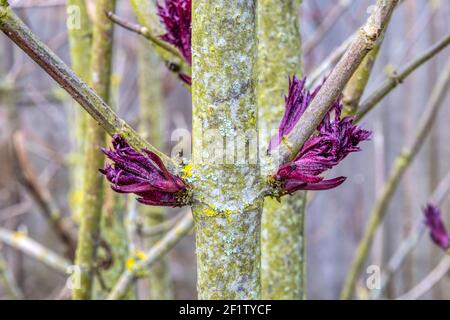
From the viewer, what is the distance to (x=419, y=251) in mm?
2033

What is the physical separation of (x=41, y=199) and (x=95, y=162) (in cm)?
80

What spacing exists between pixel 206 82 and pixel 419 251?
1736mm

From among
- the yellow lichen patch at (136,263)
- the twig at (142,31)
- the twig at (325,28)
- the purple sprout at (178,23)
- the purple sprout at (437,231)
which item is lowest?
the yellow lichen patch at (136,263)

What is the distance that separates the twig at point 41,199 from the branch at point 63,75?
47.7 inches

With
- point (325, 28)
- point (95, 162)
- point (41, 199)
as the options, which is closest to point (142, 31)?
point (95, 162)

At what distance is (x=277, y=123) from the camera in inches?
34.0

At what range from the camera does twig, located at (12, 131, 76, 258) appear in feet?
5.41

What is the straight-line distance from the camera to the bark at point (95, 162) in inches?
36.2

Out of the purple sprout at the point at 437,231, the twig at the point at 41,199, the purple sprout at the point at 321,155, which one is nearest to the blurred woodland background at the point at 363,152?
the twig at the point at 41,199

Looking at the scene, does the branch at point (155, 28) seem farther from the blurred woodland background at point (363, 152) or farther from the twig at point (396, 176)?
the blurred woodland background at point (363, 152)

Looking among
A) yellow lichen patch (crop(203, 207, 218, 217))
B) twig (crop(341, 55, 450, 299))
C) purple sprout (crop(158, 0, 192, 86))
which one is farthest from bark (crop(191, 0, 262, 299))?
twig (crop(341, 55, 450, 299))

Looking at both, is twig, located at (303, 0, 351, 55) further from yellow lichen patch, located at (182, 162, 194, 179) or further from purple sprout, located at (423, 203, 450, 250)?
yellow lichen patch, located at (182, 162, 194, 179)

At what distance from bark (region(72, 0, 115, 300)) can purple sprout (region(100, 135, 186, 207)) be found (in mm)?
419
